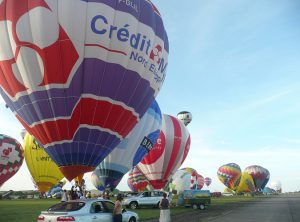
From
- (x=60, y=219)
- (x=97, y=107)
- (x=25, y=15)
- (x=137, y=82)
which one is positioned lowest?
(x=60, y=219)

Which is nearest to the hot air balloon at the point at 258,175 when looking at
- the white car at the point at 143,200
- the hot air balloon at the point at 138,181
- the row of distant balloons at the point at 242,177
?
the row of distant balloons at the point at 242,177

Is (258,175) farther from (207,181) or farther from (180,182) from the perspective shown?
(180,182)

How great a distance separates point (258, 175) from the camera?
107 m

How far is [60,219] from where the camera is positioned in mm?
13516

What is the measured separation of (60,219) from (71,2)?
35.6 ft

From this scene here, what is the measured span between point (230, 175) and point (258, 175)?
14.8 meters

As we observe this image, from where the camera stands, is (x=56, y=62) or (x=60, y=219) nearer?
(x=60, y=219)

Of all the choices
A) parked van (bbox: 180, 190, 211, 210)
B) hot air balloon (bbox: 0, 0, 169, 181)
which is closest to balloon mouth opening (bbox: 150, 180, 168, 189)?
parked van (bbox: 180, 190, 211, 210)

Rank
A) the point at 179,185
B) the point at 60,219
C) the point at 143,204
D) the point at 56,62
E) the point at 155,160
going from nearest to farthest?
the point at 60,219 < the point at 56,62 < the point at 143,204 < the point at 155,160 < the point at 179,185

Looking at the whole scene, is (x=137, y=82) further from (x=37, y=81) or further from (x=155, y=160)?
(x=155, y=160)

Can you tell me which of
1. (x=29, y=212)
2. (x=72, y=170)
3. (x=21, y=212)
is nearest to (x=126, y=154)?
(x=29, y=212)

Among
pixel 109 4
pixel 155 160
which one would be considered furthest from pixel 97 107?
pixel 155 160

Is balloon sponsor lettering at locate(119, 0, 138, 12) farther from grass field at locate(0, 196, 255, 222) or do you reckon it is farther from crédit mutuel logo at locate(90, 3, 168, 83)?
grass field at locate(0, 196, 255, 222)

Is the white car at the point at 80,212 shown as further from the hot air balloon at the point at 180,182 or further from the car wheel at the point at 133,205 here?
the hot air balloon at the point at 180,182
